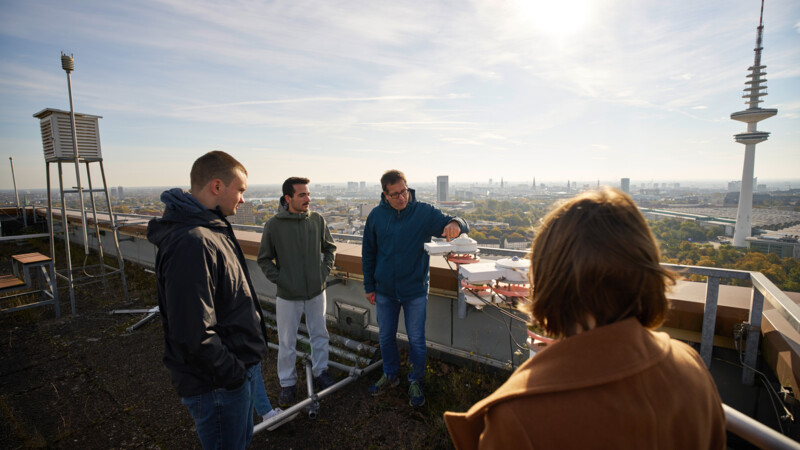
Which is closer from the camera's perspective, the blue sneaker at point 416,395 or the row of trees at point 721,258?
the row of trees at point 721,258

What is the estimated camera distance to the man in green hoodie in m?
3.45

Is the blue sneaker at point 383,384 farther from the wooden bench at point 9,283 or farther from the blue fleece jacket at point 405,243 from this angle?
the wooden bench at point 9,283

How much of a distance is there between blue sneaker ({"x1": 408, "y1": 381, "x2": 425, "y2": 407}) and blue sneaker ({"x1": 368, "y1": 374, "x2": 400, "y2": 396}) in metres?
0.27

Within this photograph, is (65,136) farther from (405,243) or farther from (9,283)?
(405,243)

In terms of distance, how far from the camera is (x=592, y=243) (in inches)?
30.5

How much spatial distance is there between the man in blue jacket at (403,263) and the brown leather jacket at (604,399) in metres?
2.42

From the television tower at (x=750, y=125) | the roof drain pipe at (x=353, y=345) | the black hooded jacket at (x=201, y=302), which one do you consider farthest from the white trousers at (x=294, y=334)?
the television tower at (x=750, y=125)

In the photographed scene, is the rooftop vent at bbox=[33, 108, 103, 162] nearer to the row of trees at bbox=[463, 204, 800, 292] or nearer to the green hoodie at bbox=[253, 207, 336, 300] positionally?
the green hoodie at bbox=[253, 207, 336, 300]

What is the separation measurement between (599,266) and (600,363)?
0.20 meters

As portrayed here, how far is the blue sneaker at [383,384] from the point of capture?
338 centimetres

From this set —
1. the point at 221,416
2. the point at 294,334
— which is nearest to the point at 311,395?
the point at 294,334

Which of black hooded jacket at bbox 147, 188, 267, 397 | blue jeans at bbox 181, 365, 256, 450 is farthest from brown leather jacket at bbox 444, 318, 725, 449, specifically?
blue jeans at bbox 181, 365, 256, 450

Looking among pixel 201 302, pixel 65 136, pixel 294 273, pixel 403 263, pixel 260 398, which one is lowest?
pixel 260 398

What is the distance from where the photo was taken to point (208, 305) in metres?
1.80
